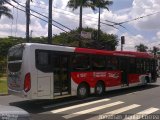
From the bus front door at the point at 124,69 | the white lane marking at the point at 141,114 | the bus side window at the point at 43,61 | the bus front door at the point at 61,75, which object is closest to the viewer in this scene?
the white lane marking at the point at 141,114

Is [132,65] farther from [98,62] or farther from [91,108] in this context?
[91,108]

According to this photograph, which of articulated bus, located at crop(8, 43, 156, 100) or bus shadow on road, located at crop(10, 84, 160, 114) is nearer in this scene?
bus shadow on road, located at crop(10, 84, 160, 114)

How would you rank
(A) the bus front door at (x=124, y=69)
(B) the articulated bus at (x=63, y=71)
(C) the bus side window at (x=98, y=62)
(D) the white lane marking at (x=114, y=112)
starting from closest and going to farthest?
(D) the white lane marking at (x=114, y=112) < (B) the articulated bus at (x=63, y=71) < (C) the bus side window at (x=98, y=62) < (A) the bus front door at (x=124, y=69)

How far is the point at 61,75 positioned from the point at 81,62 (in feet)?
6.29

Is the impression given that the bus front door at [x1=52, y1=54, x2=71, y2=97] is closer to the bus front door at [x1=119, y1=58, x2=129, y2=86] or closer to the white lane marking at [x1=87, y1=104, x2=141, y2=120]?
the white lane marking at [x1=87, y1=104, x2=141, y2=120]

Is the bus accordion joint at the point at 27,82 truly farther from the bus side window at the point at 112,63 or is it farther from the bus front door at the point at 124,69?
the bus front door at the point at 124,69

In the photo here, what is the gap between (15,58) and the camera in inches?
662

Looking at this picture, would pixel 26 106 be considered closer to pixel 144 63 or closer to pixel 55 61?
pixel 55 61

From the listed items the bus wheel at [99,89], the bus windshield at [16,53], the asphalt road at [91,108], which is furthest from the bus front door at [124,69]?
the bus windshield at [16,53]

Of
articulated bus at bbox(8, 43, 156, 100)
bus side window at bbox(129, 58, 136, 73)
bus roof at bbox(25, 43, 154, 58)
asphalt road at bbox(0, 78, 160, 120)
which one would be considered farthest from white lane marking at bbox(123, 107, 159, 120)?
bus side window at bbox(129, 58, 136, 73)

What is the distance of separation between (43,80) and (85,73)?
3654 millimetres

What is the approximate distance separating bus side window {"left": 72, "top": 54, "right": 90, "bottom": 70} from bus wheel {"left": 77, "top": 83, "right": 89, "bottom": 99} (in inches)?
36.6

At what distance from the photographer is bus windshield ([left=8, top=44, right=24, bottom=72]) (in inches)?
643

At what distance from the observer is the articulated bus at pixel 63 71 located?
1588 centimetres
